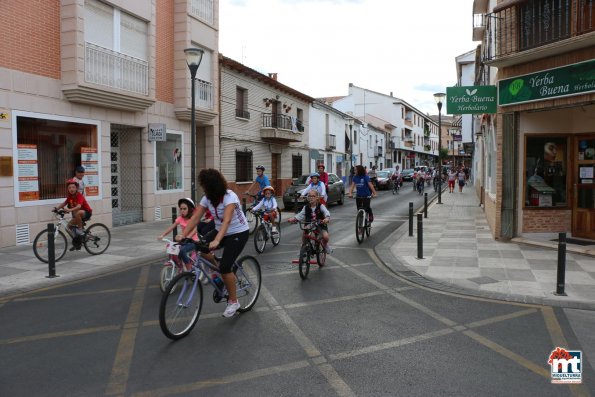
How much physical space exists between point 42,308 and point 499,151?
9.53 m

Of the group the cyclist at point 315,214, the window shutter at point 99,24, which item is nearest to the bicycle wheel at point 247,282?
the cyclist at point 315,214

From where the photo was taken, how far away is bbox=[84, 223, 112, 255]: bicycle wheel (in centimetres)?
959

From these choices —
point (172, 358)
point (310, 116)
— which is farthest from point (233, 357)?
point (310, 116)

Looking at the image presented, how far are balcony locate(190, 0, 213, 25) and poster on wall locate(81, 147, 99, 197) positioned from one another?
6377 millimetres

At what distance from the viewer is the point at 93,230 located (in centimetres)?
995

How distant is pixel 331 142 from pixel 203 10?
18778 mm

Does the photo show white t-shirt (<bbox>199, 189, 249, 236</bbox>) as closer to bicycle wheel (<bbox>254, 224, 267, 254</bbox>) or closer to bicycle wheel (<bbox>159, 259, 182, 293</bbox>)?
bicycle wheel (<bbox>159, 259, 182, 293</bbox>)

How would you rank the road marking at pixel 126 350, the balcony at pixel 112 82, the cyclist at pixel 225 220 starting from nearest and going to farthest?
1. the road marking at pixel 126 350
2. the cyclist at pixel 225 220
3. the balcony at pixel 112 82

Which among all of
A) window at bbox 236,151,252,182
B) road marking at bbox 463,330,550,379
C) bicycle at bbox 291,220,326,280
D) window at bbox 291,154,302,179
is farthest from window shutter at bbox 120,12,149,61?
window at bbox 291,154,302,179

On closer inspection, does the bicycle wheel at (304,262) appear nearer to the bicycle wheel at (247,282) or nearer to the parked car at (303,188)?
the bicycle wheel at (247,282)

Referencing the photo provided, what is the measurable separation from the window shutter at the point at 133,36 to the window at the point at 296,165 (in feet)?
48.1

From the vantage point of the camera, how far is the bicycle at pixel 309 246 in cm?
751

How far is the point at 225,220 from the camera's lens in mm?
4980

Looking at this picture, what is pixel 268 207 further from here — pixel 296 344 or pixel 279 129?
pixel 279 129
